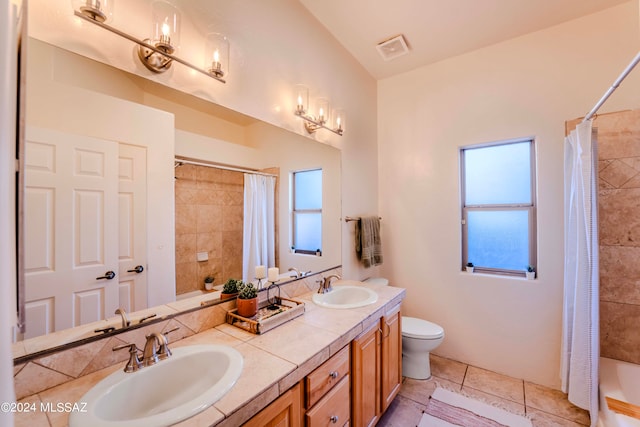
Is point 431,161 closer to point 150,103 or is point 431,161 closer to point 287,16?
point 287,16

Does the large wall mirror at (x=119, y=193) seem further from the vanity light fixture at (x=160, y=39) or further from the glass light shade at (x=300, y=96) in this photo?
the glass light shade at (x=300, y=96)

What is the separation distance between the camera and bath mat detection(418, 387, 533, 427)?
5.69 ft

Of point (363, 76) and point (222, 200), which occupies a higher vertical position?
point (363, 76)

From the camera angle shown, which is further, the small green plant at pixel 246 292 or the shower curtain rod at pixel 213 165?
the small green plant at pixel 246 292

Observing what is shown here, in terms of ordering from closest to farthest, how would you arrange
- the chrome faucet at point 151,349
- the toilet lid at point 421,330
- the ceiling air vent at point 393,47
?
the chrome faucet at point 151,349, the toilet lid at point 421,330, the ceiling air vent at point 393,47

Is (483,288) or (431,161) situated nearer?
(483,288)

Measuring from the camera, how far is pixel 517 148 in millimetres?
2270

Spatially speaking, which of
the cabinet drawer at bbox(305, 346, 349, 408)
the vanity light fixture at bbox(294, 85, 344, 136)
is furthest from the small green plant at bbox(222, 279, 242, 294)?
the vanity light fixture at bbox(294, 85, 344, 136)

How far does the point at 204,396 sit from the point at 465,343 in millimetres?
2384

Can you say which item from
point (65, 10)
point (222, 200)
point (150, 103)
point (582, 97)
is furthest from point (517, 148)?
point (65, 10)

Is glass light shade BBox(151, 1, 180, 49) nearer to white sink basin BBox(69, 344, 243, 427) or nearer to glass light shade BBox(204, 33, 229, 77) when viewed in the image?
glass light shade BBox(204, 33, 229, 77)

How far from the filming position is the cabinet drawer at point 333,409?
1092 mm

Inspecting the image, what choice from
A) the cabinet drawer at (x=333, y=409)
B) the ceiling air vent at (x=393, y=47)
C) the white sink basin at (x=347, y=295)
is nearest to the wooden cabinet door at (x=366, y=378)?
the cabinet drawer at (x=333, y=409)

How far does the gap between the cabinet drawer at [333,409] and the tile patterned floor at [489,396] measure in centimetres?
70
